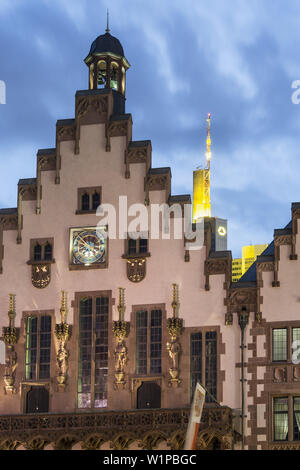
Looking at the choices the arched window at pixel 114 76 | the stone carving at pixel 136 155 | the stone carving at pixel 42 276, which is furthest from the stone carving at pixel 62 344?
the arched window at pixel 114 76

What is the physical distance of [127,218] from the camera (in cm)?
7631

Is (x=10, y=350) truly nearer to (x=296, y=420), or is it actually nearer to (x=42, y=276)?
(x=42, y=276)

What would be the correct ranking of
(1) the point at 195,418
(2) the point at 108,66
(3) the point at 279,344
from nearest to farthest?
(1) the point at 195,418
(3) the point at 279,344
(2) the point at 108,66

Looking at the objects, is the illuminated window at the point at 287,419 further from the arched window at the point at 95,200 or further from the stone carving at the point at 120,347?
the arched window at the point at 95,200

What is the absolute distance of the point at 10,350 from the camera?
247 feet

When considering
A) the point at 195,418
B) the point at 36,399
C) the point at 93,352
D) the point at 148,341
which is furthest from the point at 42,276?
the point at 195,418

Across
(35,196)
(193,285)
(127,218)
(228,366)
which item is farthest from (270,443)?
(35,196)

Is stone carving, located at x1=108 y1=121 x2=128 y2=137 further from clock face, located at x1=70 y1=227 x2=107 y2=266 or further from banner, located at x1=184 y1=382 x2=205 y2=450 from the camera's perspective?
banner, located at x1=184 y1=382 x2=205 y2=450

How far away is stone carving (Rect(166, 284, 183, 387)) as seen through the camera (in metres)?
72.8

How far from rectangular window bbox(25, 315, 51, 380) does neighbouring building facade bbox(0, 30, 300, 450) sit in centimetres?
8

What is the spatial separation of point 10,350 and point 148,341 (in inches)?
304

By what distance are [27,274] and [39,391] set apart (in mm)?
6705

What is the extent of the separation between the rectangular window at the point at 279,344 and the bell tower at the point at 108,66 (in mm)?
17005

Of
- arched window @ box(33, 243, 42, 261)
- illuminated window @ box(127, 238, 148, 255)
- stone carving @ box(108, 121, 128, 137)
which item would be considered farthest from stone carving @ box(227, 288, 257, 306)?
stone carving @ box(108, 121, 128, 137)
